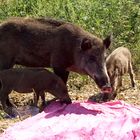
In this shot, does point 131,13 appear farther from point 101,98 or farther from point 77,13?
point 101,98

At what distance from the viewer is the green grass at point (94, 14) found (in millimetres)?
11883

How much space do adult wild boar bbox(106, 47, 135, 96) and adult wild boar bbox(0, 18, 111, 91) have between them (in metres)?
1.24

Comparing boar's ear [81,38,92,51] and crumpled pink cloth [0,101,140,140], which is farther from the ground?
boar's ear [81,38,92,51]

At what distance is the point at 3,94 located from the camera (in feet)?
29.1

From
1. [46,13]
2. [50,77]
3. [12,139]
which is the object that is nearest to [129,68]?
[46,13]

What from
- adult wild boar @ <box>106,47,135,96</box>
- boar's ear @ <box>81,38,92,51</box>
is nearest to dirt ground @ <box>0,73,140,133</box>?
adult wild boar @ <box>106,47,135,96</box>

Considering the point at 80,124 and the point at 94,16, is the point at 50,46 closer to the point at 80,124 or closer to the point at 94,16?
the point at 80,124

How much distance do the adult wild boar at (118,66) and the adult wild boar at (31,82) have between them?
70.3 inches

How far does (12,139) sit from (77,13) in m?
5.55

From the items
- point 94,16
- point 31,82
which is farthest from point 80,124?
point 94,16

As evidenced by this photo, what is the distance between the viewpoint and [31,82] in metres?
8.89

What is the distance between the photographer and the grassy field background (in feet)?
38.0

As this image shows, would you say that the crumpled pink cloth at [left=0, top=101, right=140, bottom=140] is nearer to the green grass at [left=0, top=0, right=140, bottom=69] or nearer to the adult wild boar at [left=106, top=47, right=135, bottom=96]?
the adult wild boar at [left=106, top=47, right=135, bottom=96]

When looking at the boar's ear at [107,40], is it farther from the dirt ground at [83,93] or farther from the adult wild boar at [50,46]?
the dirt ground at [83,93]
